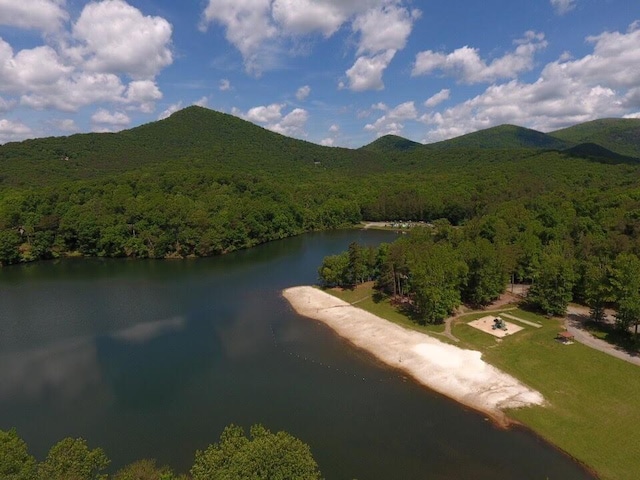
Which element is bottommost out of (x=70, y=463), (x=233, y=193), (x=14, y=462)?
(x=70, y=463)

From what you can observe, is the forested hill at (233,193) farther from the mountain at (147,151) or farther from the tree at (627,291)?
the tree at (627,291)

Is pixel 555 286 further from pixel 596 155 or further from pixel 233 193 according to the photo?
pixel 596 155

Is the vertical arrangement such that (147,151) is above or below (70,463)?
above

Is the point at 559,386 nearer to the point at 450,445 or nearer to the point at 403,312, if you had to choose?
the point at 450,445

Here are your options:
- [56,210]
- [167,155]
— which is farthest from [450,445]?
[167,155]

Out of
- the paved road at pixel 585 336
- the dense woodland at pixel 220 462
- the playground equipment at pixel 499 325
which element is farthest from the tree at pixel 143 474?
the paved road at pixel 585 336

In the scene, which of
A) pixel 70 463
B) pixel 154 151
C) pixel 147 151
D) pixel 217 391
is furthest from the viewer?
pixel 154 151

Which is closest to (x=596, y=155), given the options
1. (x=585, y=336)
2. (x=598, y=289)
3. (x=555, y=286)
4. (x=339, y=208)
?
(x=339, y=208)
